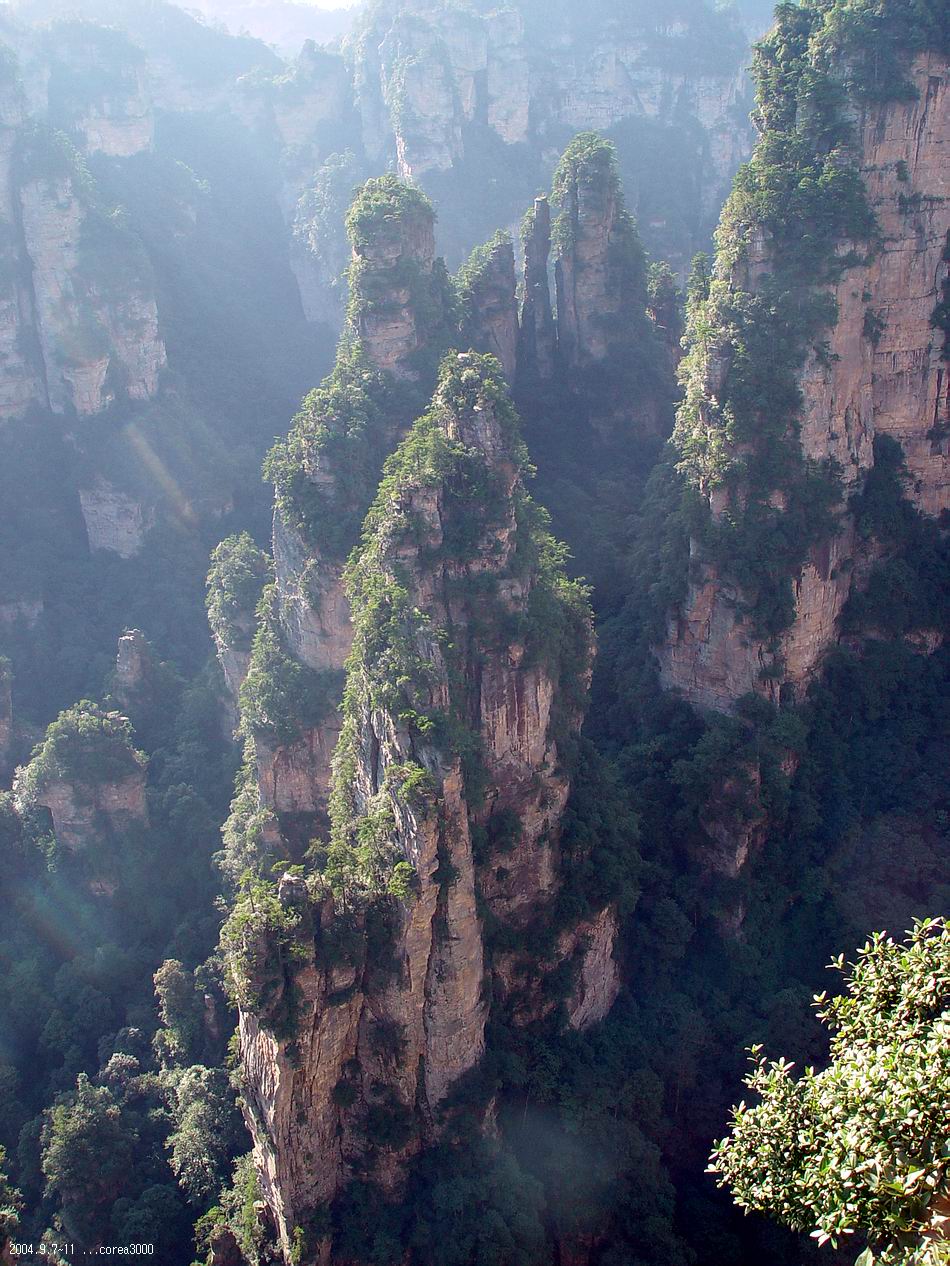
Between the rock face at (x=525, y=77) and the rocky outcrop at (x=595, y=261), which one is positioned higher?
the rock face at (x=525, y=77)

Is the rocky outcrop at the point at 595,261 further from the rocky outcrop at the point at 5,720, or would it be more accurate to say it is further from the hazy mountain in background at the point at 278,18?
the hazy mountain in background at the point at 278,18

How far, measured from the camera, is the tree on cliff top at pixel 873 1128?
388 inches

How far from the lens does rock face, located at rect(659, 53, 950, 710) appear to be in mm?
27688

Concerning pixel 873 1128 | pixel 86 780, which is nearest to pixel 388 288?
pixel 86 780

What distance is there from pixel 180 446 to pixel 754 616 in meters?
29.5

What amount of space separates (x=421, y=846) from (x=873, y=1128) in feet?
33.4

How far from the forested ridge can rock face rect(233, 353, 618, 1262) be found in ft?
0.31

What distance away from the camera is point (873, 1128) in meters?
10.3

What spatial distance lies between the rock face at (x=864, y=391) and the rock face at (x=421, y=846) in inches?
234

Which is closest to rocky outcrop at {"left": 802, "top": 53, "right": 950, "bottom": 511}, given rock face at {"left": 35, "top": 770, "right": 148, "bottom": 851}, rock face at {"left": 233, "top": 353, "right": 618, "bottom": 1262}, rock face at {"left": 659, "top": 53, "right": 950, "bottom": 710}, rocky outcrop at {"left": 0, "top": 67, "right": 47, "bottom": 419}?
rock face at {"left": 659, "top": 53, "right": 950, "bottom": 710}

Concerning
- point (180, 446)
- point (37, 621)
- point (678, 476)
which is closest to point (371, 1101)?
point (678, 476)

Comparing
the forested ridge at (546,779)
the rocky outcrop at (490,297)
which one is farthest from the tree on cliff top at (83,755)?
the rocky outcrop at (490,297)

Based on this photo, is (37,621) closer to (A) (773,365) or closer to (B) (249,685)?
(B) (249,685)

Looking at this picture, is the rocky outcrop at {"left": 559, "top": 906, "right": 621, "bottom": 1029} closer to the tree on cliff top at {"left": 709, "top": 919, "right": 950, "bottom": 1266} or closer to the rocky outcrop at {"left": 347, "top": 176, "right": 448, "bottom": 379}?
the tree on cliff top at {"left": 709, "top": 919, "right": 950, "bottom": 1266}
